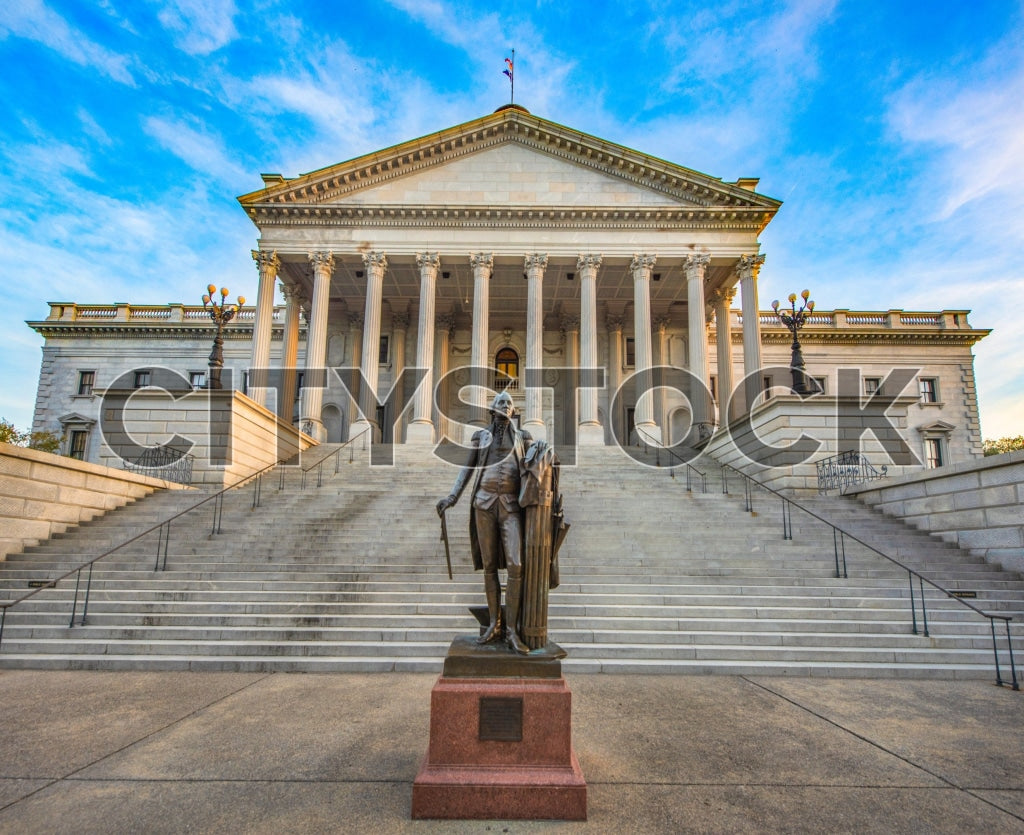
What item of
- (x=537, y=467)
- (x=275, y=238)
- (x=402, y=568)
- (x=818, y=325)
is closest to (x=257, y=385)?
(x=275, y=238)

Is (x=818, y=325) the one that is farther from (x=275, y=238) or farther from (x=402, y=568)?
(x=402, y=568)

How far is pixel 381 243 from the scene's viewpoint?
28.3 m

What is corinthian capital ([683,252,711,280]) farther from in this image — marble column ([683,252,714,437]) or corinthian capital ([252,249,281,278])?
corinthian capital ([252,249,281,278])

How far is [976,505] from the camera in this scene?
1259 cm

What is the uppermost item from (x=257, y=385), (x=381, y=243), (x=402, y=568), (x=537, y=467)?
(x=381, y=243)

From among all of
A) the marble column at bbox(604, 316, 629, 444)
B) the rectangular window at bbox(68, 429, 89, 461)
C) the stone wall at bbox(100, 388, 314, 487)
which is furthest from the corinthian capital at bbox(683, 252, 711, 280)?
the rectangular window at bbox(68, 429, 89, 461)

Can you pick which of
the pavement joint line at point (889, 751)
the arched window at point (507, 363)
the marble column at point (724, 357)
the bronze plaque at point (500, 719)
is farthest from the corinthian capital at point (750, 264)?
the bronze plaque at point (500, 719)

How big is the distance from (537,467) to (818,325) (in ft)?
136

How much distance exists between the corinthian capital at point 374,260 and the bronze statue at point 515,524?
24.8m

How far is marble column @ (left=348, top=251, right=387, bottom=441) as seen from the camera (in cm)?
2714

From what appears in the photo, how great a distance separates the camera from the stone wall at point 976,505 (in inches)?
460

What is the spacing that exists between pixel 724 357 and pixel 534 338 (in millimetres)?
10032

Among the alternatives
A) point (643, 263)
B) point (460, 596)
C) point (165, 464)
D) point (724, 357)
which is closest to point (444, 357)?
point (643, 263)

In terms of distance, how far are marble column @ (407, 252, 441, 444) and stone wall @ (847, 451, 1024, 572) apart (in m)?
17.7
